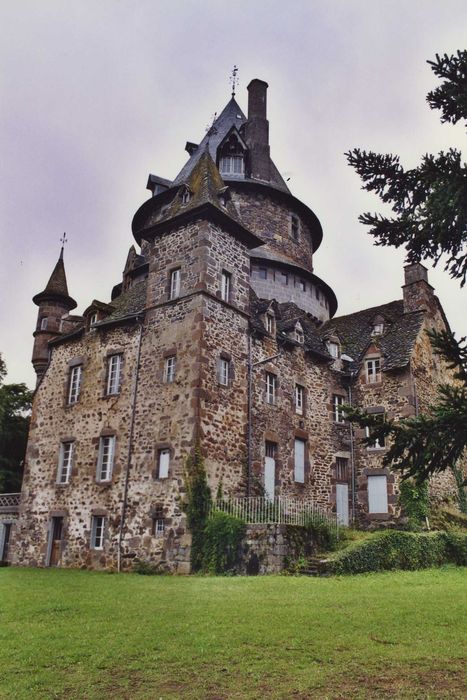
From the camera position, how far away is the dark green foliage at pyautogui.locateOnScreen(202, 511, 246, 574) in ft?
55.7

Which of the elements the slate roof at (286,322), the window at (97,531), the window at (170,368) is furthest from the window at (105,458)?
the slate roof at (286,322)

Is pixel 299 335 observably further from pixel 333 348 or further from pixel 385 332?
pixel 385 332

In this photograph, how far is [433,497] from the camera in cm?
2331

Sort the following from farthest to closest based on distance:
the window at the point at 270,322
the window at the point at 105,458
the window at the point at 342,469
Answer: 1. the window at the point at 342,469
2. the window at the point at 270,322
3. the window at the point at 105,458

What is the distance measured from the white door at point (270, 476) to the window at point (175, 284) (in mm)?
6351

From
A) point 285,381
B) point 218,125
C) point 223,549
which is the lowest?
point 223,549

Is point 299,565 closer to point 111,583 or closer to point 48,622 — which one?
point 111,583

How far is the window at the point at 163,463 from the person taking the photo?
62.5ft

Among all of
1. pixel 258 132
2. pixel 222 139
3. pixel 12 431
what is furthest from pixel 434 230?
pixel 12 431

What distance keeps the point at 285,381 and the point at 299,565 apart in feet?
26.9

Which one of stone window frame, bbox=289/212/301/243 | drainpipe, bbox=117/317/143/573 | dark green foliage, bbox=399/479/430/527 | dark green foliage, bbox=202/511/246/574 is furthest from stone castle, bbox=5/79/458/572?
stone window frame, bbox=289/212/301/243

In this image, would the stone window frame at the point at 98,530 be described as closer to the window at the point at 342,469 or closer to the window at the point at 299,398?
the window at the point at 299,398

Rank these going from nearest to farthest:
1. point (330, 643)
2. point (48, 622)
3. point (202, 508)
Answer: point (330, 643)
point (48, 622)
point (202, 508)

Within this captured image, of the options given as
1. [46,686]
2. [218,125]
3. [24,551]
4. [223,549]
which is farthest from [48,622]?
[218,125]
